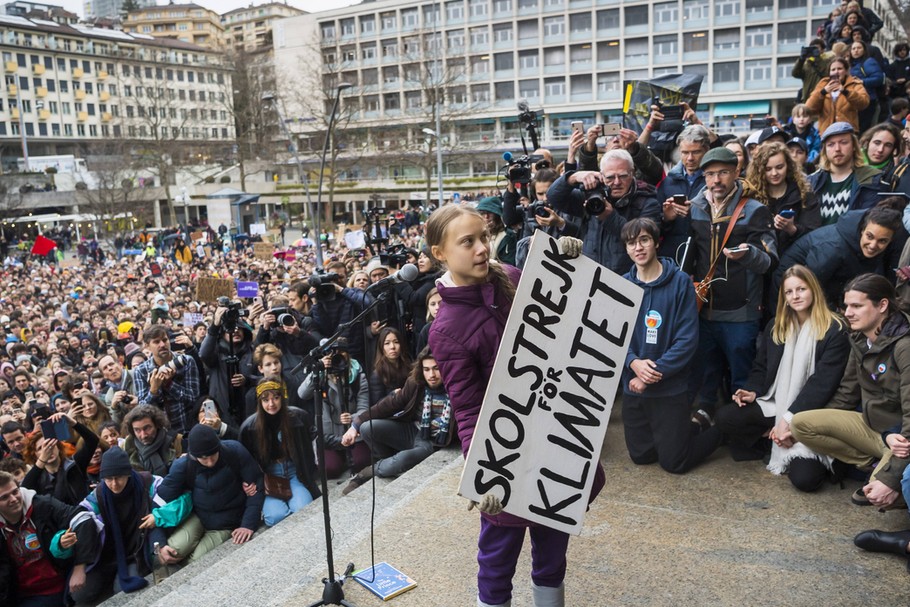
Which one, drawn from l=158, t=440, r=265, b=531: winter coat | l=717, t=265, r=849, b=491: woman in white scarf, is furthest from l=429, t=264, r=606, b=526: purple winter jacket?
l=158, t=440, r=265, b=531: winter coat

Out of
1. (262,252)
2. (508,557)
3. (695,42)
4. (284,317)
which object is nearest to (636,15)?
(695,42)

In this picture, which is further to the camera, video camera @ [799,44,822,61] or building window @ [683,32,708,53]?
building window @ [683,32,708,53]

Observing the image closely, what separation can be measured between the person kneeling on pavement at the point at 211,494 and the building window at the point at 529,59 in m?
58.9

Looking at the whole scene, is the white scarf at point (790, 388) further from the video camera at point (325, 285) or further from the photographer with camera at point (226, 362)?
the photographer with camera at point (226, 362)

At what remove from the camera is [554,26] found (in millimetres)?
59281

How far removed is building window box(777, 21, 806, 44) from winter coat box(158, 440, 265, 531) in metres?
57.3

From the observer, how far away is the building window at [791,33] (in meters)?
51.7

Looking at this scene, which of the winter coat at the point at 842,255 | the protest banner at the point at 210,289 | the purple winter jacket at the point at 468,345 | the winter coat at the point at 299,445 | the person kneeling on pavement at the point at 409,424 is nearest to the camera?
the purple winter jacket at the point at 468,345

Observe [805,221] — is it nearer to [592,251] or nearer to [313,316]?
[592,251]

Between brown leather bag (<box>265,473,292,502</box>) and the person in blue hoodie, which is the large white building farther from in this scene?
the person in blue hoodie

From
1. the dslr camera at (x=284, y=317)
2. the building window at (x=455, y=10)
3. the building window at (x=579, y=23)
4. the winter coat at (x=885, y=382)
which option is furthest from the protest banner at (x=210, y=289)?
the building window at (x=455, y=10)

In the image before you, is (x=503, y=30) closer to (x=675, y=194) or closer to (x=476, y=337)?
(x=675, y=194)

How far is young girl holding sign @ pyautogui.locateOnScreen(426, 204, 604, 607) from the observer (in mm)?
2527

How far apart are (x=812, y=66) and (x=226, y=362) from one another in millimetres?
9082
